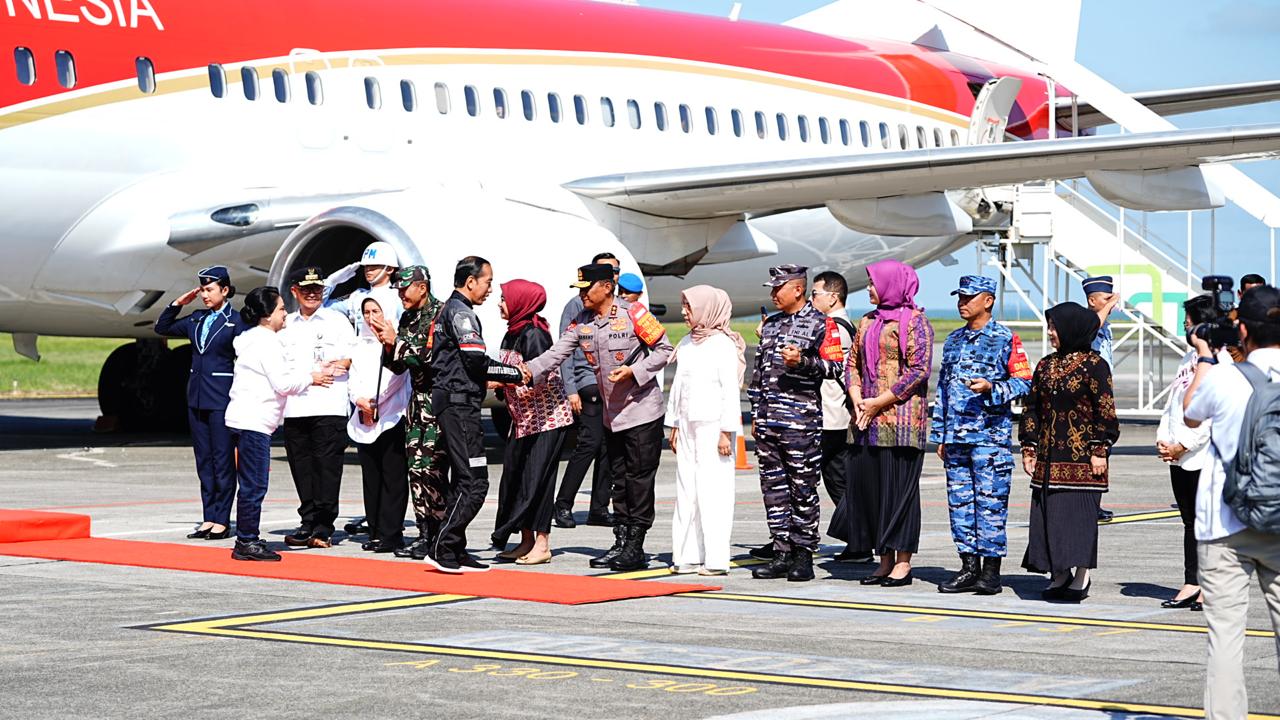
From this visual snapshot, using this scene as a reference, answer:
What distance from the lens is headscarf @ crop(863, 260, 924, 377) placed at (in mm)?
9305

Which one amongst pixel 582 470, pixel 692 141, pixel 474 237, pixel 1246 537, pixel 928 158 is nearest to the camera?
pixel 1246 537

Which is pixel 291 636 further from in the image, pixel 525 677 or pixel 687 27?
pixel 687 27

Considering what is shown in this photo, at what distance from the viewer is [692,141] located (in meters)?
19.4

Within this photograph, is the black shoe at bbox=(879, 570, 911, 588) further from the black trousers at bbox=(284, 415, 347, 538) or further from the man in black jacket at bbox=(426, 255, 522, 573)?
the black trousers at bbox=(284, 415, 347, 538)

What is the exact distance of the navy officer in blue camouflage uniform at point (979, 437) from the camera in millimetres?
8695

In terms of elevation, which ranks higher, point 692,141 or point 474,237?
point 692,141

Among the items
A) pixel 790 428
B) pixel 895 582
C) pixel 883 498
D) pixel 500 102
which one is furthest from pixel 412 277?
pixel 500 102

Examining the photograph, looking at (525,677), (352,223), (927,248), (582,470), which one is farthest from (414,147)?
(525,677)

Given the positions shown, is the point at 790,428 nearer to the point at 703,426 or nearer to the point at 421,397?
the point at 703,426

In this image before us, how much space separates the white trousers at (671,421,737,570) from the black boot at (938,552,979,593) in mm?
1196

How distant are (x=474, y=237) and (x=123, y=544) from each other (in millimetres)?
4925

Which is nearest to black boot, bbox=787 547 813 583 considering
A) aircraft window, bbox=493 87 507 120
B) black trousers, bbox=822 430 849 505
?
black trousers, bbox=822 430 849 505

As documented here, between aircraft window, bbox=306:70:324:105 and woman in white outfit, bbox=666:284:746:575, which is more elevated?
aircraft window, bbox=306:70:324:105

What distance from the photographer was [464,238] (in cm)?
1432
